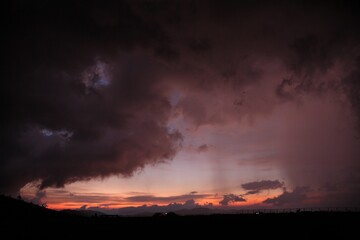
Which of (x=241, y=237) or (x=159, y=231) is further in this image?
(x=159, y=231)

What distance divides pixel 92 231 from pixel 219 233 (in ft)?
71.0

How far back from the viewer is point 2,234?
44281 millimetres

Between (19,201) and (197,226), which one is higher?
(19,201)

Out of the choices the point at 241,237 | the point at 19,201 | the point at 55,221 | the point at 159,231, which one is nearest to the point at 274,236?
the point at 241,237

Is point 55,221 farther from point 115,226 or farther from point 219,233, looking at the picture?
point 219,233

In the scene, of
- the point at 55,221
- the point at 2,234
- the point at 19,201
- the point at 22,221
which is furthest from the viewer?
the point at 19,201

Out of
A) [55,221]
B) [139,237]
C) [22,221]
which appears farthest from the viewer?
[55,221]

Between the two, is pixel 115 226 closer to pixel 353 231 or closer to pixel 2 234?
pixel 2 234

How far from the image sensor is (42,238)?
4497cm

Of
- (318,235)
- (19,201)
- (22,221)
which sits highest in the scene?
(19,201)

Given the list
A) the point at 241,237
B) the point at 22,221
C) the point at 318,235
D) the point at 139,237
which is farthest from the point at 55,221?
the point at 318,235

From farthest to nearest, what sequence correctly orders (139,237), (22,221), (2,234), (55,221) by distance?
(55,221), (22,221), (139,237), (2,234)

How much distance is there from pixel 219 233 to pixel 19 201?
42.4 meters

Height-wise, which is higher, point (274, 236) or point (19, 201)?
point (19, 201)
